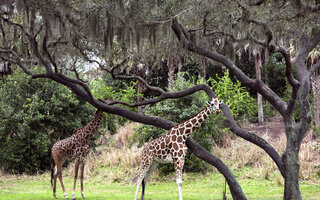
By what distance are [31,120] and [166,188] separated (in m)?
6.99

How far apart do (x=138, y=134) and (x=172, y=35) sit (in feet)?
23.4

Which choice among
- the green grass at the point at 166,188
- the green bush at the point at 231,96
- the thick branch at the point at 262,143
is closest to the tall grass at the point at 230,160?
the green grass at the point at 166,188

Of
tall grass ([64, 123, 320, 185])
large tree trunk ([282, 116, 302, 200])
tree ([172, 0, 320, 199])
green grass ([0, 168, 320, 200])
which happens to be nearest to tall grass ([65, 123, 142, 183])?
tall grass ([64, 123, 320, 185])

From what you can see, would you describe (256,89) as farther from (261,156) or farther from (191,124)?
(261,156)

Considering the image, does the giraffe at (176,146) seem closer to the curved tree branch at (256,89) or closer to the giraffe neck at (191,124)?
the giraffe neck at (191,124)

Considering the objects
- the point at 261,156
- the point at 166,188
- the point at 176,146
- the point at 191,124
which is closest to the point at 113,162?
the point at 166,188

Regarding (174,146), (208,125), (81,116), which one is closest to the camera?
(174,146)

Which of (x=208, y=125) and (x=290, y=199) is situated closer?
(x=290, y=199)

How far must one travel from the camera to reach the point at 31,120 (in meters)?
16.3

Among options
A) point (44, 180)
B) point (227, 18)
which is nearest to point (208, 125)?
point (227, 18)

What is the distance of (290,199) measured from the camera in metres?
7.84

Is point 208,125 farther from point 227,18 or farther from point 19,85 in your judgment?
point 19,85

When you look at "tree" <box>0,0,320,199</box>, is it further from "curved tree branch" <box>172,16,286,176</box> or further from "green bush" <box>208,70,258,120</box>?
"green bush" <box>208,70,258,120</box>

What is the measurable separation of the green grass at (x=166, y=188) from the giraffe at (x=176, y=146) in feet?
4.76
